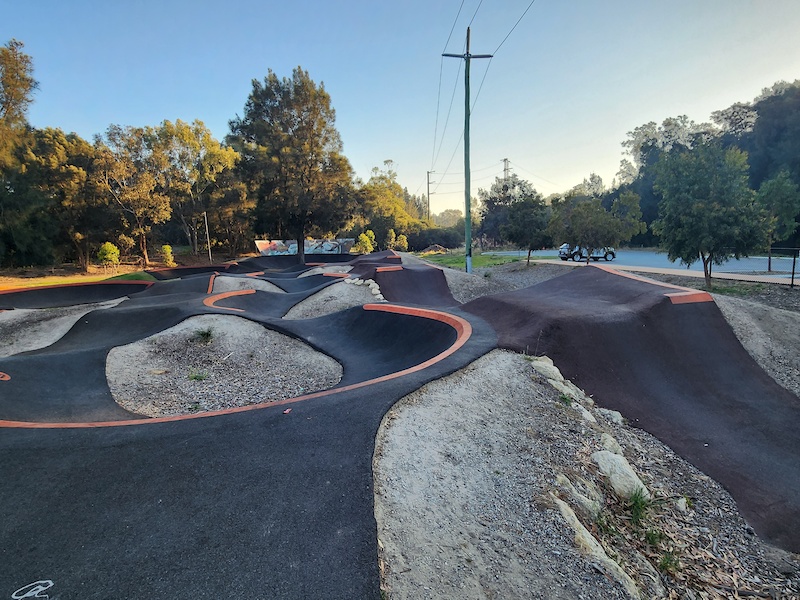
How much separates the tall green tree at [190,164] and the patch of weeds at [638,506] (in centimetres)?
3680

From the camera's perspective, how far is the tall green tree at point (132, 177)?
28109 millimetres

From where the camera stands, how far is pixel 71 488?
3312 millimetres

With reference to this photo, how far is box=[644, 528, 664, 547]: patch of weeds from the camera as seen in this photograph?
11.7 ft

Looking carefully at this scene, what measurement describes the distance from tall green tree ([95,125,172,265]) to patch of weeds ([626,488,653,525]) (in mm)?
33942

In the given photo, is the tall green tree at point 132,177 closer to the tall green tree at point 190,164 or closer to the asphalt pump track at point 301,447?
the tall green tree at point 190,164

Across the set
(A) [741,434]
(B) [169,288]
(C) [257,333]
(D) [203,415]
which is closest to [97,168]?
(B) [169,288]

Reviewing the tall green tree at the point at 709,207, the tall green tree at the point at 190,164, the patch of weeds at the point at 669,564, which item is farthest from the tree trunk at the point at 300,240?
the patch of weeds at the point at 669,564

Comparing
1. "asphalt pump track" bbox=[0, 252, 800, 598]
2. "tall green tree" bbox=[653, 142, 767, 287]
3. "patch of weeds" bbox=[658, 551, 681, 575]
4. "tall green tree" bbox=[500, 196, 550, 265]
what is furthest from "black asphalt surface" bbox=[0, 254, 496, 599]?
"tall green tree" bbox=[500, 196, 550, 265]

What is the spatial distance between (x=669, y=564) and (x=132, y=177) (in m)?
36.9

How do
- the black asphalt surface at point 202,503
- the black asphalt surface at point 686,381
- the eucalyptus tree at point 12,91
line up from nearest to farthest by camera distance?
the black asphalt surface at point 202,503 → the black asphalt surface at point 686,381 → the eucalyptus tree at point 12,91

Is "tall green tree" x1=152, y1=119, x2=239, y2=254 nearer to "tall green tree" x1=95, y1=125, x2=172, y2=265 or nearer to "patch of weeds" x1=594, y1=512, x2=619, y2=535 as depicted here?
"tall green tree" x1=95, y1=125, x2=172, y2=265

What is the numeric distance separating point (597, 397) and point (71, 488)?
704 centimetres

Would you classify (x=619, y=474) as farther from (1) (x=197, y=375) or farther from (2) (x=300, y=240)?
(2) (x=300, y=240)

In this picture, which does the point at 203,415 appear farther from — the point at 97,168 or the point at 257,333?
the point at 97,168
